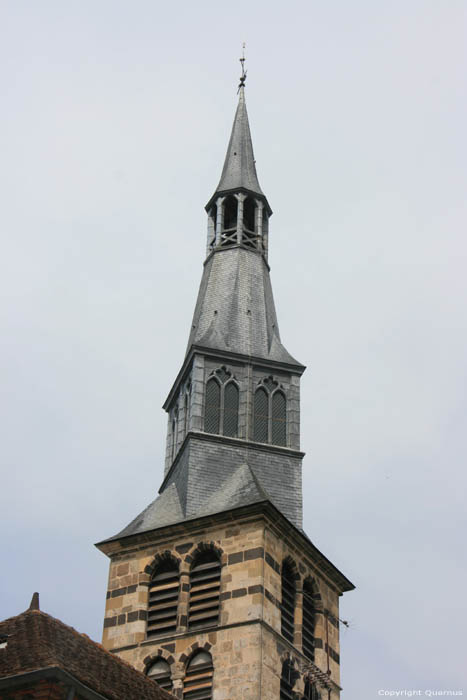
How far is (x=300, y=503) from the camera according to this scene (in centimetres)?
3569

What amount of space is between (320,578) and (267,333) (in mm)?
8443

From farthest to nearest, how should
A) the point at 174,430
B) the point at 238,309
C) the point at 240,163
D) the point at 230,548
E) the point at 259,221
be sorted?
the point at 240,163 → the point at 259,221 → the point at 238,309 → the point at 174,430 → the point at 230,548

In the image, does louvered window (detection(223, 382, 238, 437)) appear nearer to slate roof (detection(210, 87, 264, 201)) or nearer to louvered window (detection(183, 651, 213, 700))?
louvered window (detection(183, 651, 213, 700))

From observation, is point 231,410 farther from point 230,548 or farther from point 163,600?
point 163,600

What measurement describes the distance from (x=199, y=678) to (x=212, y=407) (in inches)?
343

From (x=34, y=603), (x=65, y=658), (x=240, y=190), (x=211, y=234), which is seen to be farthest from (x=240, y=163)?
(x=65, y=658)

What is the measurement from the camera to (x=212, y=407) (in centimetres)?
3719

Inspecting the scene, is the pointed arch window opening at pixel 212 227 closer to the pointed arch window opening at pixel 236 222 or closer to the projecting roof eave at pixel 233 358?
the pointed arch window opening at pixel 236 222

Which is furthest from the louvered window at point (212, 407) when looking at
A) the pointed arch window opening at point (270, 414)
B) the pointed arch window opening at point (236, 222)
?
the pointed arch window opening at point (236, 222)

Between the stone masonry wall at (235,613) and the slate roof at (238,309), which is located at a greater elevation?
the slate roof at (238,309)

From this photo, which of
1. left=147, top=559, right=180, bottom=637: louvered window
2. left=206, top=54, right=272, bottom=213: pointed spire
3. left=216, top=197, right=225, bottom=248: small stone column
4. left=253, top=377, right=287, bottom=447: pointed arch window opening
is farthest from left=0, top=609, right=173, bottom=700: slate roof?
left=206, top=54, right=272, bottom=213: pointed spire

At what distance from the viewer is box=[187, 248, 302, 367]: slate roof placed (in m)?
39.0

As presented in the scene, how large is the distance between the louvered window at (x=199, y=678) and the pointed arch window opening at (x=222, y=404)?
24.4 ft

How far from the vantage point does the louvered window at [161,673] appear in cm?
3103
